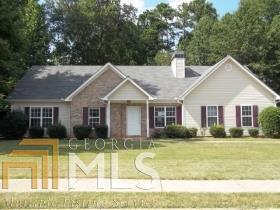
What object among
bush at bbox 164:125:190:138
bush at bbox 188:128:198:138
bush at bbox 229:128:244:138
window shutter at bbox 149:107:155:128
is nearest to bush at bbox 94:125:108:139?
window shutter at bbox 149:107:155:128

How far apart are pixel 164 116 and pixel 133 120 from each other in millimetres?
2293

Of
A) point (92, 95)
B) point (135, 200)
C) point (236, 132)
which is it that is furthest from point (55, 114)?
point (135, 200)

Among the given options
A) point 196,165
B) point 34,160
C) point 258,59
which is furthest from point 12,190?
point 258,59

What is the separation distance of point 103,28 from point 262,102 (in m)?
27.6

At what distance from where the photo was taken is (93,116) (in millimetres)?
29719

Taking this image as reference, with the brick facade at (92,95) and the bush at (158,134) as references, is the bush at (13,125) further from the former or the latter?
the bush at (158,134)

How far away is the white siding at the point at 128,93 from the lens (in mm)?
28516

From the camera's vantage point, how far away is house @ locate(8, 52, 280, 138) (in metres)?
29.5

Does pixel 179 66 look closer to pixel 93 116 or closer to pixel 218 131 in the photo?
pixel 218 131

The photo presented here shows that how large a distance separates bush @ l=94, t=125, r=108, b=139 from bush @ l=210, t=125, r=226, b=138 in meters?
7.26

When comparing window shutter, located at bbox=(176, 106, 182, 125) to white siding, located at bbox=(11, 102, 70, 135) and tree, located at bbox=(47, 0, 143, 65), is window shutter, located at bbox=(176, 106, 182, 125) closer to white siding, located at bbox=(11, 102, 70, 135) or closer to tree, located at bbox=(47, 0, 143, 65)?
white siding, located at bbox=(11, 102, 70, 135)

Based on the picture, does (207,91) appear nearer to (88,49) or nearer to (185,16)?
(88,49)

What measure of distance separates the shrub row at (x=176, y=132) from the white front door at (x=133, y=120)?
4.27 feet

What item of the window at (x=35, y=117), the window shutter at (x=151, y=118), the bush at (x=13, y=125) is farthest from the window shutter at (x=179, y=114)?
the bush at (x=13, y=125)
